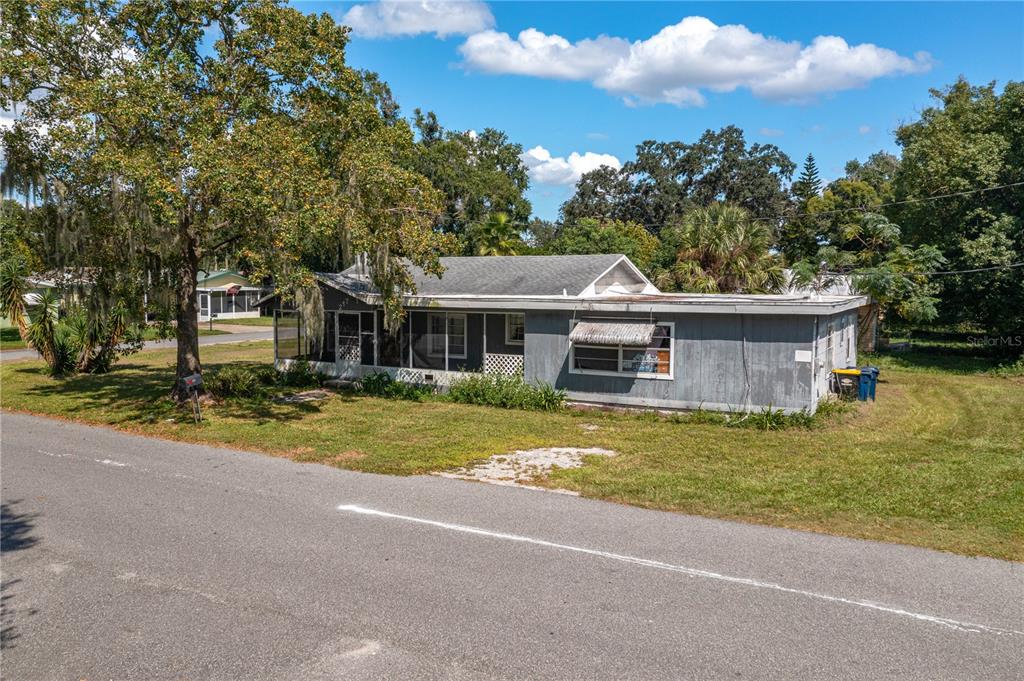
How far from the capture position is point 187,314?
51.0 ft

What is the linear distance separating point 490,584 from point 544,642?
1.10 meters

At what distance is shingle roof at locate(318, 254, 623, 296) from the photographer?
58.4 feet

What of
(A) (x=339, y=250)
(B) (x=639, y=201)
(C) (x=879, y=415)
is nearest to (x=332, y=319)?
(A) (x=339, y=250)

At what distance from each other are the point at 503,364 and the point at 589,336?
311cm

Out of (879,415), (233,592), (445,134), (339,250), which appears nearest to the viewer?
(233,592)

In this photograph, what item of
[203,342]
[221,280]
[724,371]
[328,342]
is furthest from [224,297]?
[724,371]

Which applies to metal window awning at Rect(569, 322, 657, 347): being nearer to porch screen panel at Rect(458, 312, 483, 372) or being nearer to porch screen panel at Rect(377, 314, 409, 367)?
porch screen panel at Rect(458, 312, 483, 372)

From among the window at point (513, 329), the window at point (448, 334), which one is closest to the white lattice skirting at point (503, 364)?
the window at point (513, 329)

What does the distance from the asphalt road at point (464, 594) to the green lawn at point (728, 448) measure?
2.76 ft

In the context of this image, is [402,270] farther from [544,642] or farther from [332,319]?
[544,642]

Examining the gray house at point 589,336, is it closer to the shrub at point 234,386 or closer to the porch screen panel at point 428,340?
the porch screen panel at point 428,340

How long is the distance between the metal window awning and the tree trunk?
845 cm

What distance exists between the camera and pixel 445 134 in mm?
44844

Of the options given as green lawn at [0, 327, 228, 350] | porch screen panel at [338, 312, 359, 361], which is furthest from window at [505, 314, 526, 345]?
green lawn at [0, 327, 228, 350]
